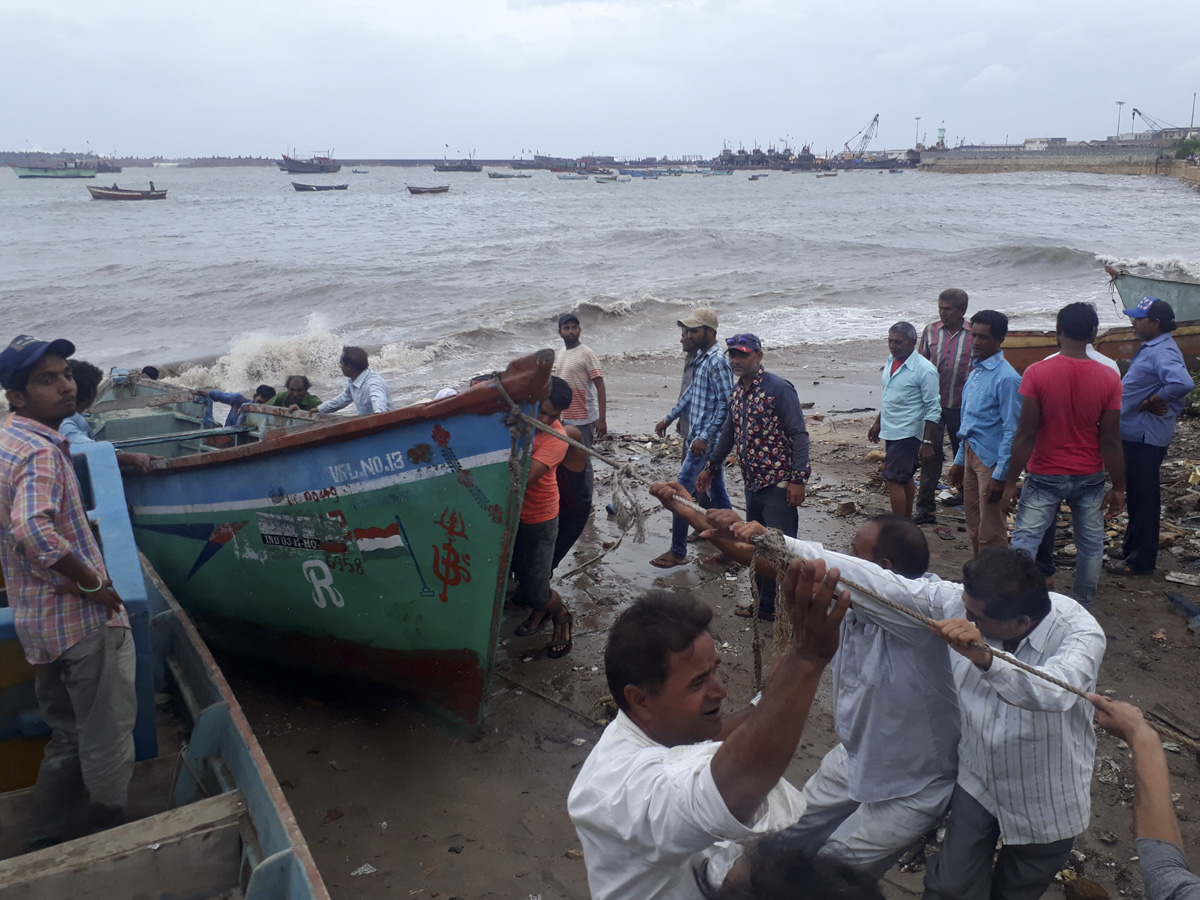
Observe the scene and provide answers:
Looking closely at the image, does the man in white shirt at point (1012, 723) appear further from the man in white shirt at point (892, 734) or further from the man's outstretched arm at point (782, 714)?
the man's outstretched arm at point (782, 714)

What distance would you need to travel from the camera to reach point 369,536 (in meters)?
4.06

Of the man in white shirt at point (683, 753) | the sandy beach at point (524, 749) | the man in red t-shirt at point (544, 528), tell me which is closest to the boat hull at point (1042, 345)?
the sandy beach at point (524, 749)

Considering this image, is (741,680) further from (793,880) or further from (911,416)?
(793,880)

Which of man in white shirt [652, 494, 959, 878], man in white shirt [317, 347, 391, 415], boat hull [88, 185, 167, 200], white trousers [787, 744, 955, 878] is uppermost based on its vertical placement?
boat hull [88, 185, 167, 200]

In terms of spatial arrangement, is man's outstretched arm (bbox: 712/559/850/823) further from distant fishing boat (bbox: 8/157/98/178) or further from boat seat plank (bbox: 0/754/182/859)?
distant fishing boat (bbox: 8/157/98/178)

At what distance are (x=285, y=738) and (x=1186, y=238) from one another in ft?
126

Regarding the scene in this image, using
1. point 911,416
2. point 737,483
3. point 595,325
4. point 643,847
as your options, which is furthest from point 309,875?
point 595,325

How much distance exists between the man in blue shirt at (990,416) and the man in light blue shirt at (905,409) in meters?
Answer: 0.44

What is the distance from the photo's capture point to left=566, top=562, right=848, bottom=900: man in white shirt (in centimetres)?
139

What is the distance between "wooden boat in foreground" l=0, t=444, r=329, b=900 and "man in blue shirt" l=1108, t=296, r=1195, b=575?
5083 millimetres

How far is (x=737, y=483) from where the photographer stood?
8133 mm

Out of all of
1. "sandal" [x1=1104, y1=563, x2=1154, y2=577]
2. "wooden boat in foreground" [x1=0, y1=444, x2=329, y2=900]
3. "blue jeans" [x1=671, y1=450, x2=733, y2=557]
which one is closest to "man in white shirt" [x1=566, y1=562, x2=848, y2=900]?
"wooden boat in foreground" [x1=0, y1=444, x2=329, y2=900]

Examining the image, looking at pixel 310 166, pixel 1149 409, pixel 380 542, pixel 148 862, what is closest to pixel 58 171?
pixel 310 166

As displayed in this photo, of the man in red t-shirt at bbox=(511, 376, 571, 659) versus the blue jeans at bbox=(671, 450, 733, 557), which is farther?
the blue jeans at bbox=(671, 450, 733, 557)
